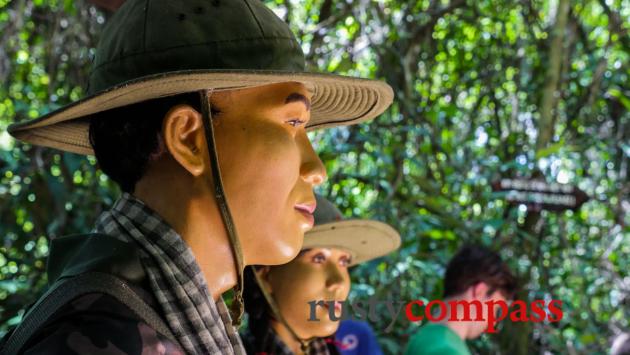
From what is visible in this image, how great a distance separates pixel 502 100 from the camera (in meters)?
4.63

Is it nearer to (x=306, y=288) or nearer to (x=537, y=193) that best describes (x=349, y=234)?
(x=306, y=288)

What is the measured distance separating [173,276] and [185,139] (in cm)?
23

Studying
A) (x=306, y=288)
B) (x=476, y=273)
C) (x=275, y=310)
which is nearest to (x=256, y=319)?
(x=275, y=310)

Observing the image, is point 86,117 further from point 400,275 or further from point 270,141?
point 400,275

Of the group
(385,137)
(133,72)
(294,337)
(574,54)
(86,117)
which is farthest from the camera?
(574,54)

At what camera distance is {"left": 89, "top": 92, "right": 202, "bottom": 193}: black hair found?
125 cm

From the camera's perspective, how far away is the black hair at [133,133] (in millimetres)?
1252

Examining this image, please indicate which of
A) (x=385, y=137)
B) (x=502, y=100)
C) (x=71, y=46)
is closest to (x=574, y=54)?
(x=502, y=100)

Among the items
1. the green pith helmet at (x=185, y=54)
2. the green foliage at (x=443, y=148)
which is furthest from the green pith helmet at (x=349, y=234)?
the green pith helmet at (x=185, y=54)

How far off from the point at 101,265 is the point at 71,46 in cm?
260

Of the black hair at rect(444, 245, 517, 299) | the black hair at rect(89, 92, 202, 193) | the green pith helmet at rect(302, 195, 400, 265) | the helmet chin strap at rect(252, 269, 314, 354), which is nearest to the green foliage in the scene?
the black hair at rect(444, 245, 517, 299)

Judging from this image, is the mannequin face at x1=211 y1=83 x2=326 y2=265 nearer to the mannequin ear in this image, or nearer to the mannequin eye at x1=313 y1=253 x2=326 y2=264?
the mannequin ear

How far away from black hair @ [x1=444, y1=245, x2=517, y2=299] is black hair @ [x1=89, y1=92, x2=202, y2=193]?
1.87 meters

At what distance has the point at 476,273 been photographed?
9.48 feet
